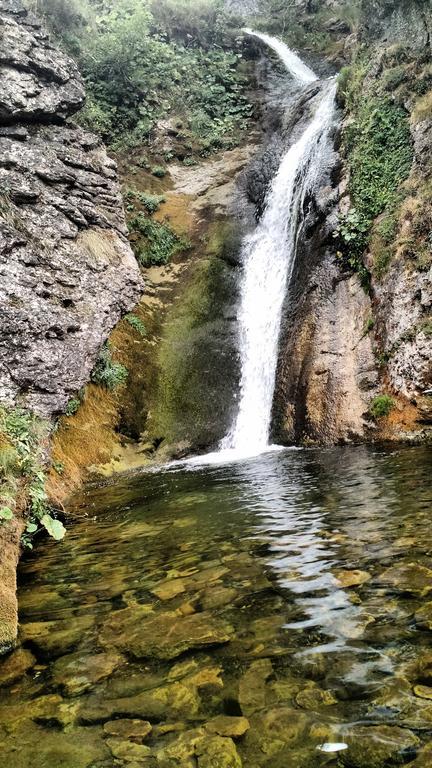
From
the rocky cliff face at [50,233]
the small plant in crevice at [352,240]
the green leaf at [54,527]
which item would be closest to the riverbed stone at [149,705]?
the green leaf at [54,527]

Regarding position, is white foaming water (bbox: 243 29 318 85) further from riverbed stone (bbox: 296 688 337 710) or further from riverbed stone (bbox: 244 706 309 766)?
riverbed stone (bbox: 244 706 309 766)

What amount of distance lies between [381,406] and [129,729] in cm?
906

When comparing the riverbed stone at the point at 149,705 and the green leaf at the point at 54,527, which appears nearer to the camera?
the riverbed stone at the point at 149,705

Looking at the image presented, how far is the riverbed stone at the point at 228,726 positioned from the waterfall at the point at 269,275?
9.17 metres

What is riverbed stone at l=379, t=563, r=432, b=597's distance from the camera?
3396 millimetres

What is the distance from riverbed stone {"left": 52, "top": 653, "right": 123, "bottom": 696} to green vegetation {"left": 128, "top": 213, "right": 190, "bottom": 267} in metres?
14.6

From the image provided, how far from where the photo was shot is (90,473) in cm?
1095

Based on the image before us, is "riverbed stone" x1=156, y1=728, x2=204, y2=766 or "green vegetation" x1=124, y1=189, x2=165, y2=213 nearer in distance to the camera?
"riverbed stone" x1=156, y1=728, x2=204, y2=766

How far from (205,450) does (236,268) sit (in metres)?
6.80

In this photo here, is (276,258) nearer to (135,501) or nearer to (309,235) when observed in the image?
(309,235)

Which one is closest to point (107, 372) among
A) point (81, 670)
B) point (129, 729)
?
point (81, 670)

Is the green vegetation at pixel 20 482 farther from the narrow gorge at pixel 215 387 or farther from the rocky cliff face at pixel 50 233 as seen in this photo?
the rocky cliff face at pixel 50 233

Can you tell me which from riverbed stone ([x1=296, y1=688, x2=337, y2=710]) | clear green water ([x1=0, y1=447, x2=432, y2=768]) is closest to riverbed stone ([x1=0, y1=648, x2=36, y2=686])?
clear green water ([x1=0, y1=447, x2=432, y2=768])

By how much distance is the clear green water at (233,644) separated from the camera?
226cm
